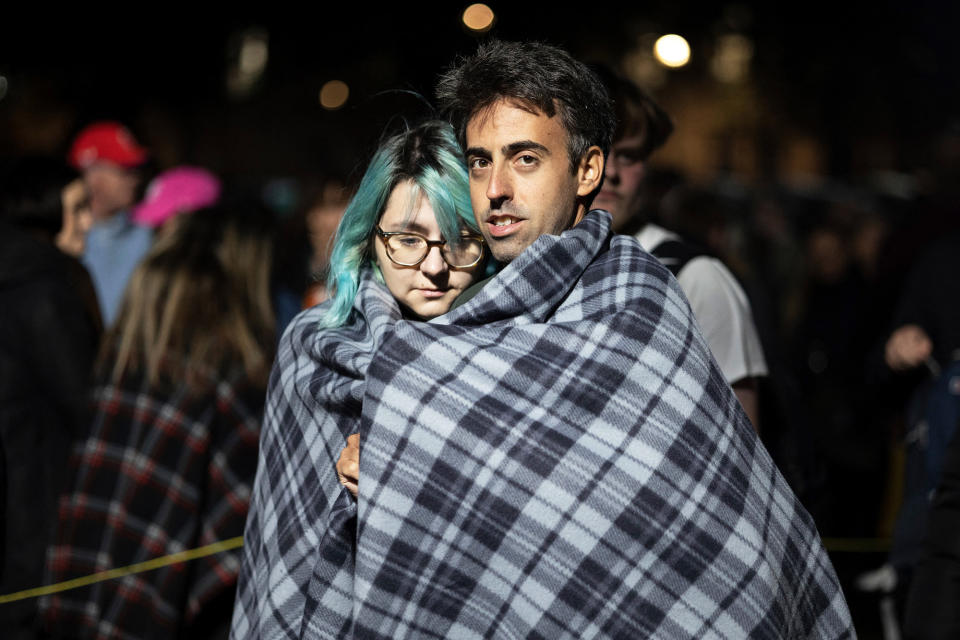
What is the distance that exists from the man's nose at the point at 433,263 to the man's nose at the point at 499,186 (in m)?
0.36

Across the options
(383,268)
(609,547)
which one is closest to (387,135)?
(383,268)

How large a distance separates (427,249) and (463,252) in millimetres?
94

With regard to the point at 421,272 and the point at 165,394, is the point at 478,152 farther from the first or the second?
the point at 165,394

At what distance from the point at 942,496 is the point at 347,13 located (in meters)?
10.1

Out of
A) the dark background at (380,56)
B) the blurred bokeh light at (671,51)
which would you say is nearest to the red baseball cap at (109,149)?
the dark background at (380,56)

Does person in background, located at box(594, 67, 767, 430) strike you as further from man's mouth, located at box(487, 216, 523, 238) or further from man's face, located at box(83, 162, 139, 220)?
man's face, located at box(83, 162, 139, 220)

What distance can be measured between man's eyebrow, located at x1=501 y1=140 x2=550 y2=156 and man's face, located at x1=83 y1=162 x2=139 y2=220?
459 centimetres

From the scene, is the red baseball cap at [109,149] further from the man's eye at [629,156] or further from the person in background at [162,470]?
the man's eye at [629,156]

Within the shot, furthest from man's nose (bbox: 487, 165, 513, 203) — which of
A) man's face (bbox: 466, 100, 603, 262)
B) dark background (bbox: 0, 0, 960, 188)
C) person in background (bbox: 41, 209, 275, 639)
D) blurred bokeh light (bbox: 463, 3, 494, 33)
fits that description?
blurred bokeh light (bbox: 463, 3, 494, 33)

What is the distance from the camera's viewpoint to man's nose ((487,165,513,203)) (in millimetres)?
2547

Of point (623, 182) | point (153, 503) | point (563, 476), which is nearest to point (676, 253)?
point (623, 182)

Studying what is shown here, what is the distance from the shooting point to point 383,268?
296 cm

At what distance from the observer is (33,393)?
4453 mm

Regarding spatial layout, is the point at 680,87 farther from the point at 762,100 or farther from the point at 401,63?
the point at 401,63
